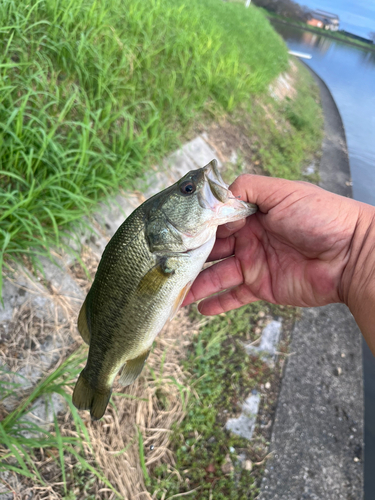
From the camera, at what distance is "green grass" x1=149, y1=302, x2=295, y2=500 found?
9.20ft

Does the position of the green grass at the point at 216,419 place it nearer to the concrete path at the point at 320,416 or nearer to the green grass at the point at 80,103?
the concrete path at the point at 320,416

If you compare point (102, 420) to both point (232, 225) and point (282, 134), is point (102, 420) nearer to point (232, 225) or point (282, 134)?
point (232, 225)

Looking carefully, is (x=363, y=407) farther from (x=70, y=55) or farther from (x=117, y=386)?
(x=70, y=55)

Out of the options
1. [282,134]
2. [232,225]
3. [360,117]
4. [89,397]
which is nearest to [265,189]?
[232,225]

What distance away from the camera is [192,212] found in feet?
5.30

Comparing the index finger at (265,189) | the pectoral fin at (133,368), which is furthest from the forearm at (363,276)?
the pectoral fin at (133,368)

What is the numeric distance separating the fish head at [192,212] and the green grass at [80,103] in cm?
119

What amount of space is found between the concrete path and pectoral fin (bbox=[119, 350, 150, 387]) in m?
2.00

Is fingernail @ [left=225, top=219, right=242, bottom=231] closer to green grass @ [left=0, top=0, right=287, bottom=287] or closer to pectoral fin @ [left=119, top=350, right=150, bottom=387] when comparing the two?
Result: pectoral fin @ [left=119, top=350, right=150, bottom=387]

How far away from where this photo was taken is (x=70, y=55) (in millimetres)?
3297

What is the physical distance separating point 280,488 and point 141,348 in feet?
7.59

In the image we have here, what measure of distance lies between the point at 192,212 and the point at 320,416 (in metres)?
3.20

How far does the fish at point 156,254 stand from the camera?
5.30 feet

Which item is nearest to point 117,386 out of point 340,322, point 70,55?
point 70,55
